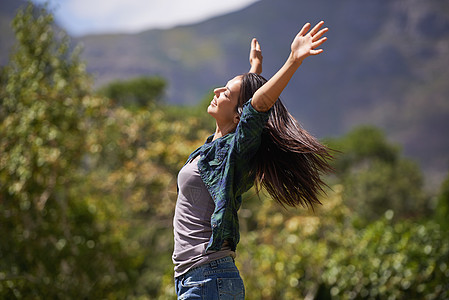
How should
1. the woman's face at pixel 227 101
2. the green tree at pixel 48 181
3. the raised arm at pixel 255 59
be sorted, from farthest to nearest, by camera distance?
the green tree at pixel 48 181 < the raised arm at pixel 255 59 < the woman's face at pixel 227 101

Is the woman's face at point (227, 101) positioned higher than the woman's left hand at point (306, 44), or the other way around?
the woman's left hand at point (306, 44)

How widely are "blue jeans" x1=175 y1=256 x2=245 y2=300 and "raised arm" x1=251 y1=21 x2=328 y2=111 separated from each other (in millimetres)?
553

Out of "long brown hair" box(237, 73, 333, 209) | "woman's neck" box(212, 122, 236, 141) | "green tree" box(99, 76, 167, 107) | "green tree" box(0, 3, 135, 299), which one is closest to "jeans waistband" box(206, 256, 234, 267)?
"long brown hair" box(237, 73, 333, 209)

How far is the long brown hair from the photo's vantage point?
1.75m

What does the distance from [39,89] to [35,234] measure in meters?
1.27

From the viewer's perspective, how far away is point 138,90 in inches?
1718

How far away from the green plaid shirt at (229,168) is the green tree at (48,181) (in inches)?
111

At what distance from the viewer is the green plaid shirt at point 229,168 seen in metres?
1.63

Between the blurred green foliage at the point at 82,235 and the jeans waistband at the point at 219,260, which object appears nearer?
the jeans waistband at the point at 219,260

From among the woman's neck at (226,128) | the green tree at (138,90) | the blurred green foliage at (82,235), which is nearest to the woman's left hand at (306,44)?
the woman's neck at (226,128)

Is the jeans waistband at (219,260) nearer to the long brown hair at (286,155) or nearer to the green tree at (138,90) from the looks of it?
the long brown hair at (286,155)

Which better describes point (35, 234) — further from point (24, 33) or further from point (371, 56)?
point (371, 56)

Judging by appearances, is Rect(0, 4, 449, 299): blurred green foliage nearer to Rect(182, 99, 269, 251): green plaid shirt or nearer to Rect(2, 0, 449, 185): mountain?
Rect(182, 99, 269, 251): green plaid shirt

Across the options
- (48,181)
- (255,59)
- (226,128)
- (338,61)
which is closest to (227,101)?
(226,128)
